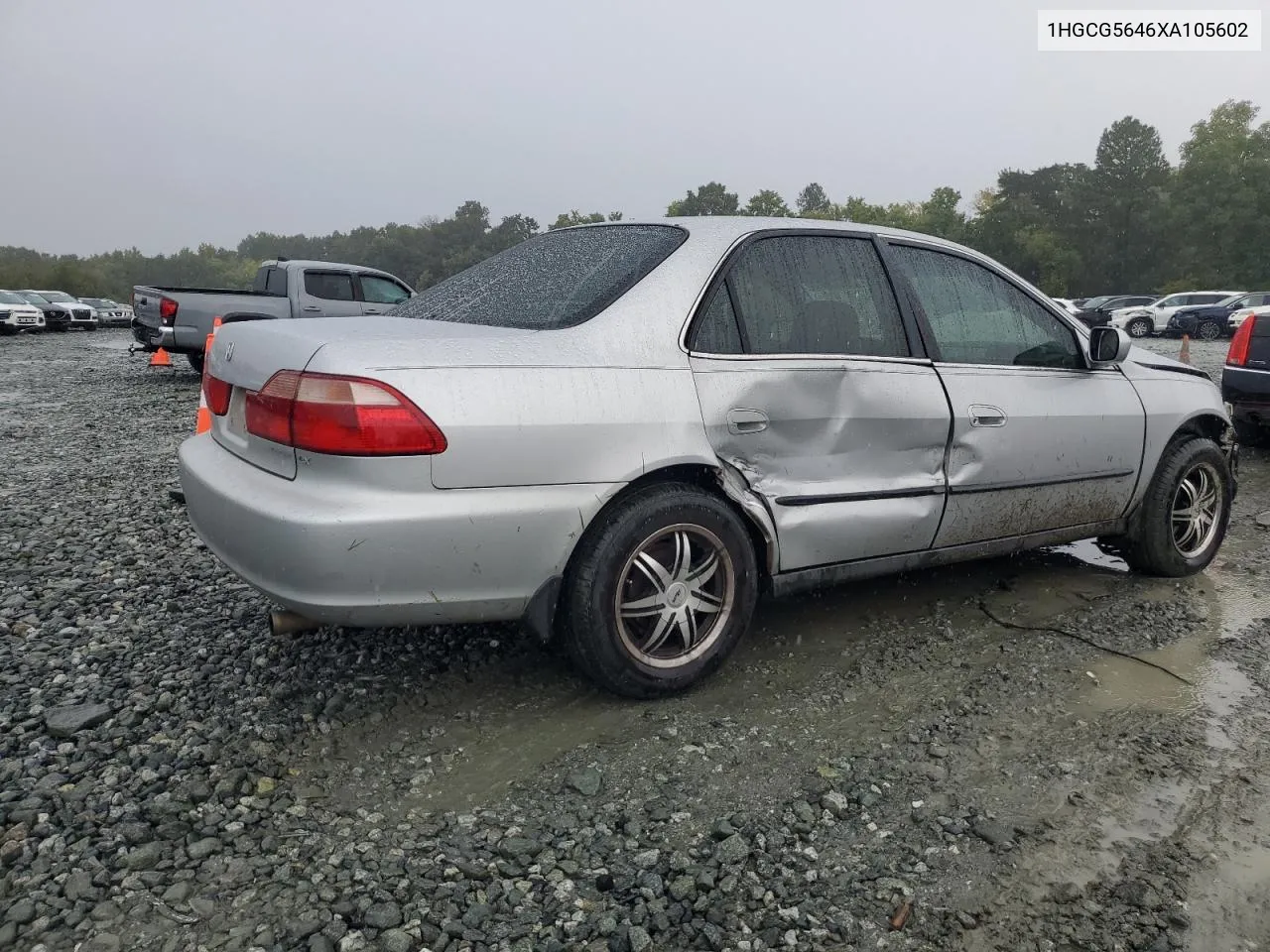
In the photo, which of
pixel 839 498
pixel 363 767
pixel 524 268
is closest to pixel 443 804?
pixel 363 767

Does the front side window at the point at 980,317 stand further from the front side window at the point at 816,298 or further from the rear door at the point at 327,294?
the rear door at the point at 327,294

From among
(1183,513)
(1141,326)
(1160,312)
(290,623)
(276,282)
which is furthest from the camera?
(1141,326)

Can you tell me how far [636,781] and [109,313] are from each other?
43.2 meters

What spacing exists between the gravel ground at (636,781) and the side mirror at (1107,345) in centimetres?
108

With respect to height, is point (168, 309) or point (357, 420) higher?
point (168, 309)

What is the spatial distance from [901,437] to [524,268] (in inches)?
60.8

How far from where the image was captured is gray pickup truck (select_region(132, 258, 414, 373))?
1266cm

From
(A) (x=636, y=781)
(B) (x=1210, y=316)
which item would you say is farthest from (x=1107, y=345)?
(B) (x=1210, y=316)

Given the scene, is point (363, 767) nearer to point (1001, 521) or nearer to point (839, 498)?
point (839, 498)

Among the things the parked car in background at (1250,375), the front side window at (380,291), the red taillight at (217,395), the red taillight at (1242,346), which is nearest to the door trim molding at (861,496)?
the red taillight at (217,395)

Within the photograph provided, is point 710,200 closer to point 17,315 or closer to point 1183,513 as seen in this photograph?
point 17,315

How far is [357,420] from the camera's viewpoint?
249cm

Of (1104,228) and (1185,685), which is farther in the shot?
(1104,228)

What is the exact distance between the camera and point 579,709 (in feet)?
9.95
